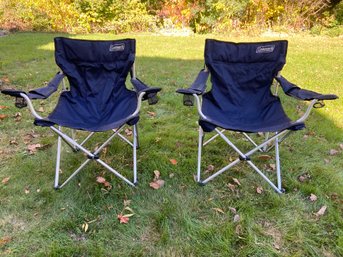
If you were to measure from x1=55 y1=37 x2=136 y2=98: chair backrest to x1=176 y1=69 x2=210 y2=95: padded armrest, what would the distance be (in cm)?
60

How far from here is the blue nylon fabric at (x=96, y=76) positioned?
A: 257 centimetres

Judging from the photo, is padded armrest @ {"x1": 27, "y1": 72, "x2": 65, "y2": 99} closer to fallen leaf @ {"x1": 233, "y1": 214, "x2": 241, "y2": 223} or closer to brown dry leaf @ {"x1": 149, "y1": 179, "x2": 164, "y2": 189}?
brown dry leaf @ {"x1": 149, "y1": 179, "x2": 164, "y2": 189}

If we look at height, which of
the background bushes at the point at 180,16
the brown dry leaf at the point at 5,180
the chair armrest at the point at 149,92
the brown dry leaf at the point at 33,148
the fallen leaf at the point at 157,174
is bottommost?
the background bushes at the point at 180,16

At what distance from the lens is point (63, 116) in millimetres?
2395

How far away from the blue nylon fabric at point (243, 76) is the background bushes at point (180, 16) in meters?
7.53

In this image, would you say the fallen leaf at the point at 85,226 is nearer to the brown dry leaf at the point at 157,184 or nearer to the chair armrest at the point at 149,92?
the brown dry leaf at the point at 157,184

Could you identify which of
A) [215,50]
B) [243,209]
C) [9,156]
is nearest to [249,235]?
[243,209]

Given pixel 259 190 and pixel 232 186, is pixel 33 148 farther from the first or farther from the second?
pixel 259 190

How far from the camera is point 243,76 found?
268 cm

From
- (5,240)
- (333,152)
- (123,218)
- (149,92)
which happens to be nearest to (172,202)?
(123,218)

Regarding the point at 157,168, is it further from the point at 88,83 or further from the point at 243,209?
the point at 88,83

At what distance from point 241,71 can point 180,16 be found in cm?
861

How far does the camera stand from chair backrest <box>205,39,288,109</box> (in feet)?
8.63

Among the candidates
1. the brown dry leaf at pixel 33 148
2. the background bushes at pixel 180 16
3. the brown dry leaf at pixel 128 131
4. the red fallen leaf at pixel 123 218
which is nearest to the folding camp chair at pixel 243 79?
the brown dry leaf at pixel 128 131
